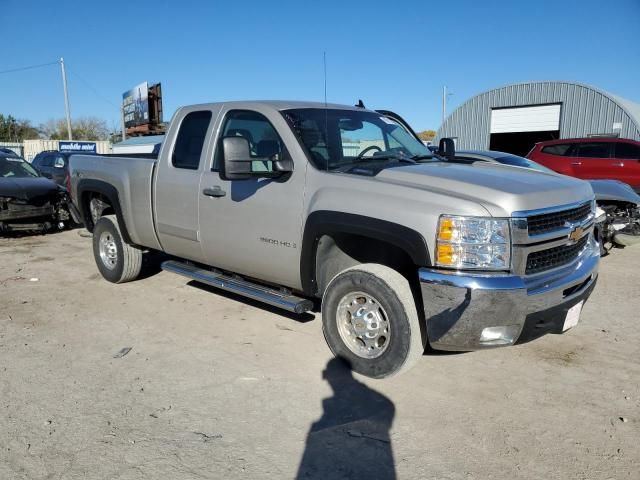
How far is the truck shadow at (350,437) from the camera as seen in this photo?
8.58ft

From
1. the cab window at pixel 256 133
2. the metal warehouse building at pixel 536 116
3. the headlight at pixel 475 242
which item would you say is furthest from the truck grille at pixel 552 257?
the metal warehouse building at pixel 536 116

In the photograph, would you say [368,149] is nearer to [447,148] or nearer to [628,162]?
[447,148]

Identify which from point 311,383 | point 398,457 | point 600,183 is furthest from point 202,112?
point 600,183

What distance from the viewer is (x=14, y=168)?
10.3 meters

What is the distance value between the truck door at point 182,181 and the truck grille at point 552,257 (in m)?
2.89

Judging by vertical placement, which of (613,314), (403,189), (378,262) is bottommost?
(613,314)

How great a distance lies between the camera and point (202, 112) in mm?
4844

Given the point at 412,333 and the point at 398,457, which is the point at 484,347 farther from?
the point at 398,457

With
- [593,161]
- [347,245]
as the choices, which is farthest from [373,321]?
[593,161]

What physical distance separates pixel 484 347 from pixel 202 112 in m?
3.34

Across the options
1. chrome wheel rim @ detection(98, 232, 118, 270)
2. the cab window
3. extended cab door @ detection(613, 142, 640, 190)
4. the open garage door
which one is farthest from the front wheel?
the open garage door

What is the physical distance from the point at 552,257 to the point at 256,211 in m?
2.23

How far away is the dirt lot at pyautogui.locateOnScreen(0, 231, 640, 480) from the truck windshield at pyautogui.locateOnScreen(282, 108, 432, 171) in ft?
5.19

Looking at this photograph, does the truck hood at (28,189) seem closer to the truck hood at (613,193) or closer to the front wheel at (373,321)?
the front wheel at (373,321)
